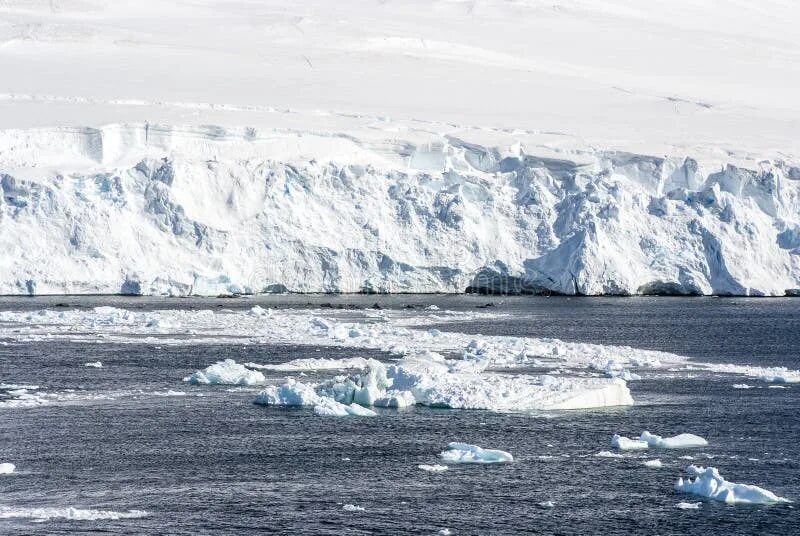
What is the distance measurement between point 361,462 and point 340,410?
18.3 feet

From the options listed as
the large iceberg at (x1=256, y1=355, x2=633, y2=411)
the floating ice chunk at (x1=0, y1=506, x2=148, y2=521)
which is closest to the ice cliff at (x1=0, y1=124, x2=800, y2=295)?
the large iceberg at (x1=256, y1=355, x2=633, y2=411)

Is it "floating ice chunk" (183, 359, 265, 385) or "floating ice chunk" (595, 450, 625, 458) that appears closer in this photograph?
"floating ice chunk" (595, 450, 625, 458)

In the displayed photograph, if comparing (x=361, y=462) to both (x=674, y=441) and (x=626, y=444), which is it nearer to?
(x=626, y=444)

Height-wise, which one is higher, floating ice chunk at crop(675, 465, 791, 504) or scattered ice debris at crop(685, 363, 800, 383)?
floating ice chunk at crop(675, 465, 791, 504)

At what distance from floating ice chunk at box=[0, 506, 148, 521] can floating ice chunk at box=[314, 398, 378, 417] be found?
9741mm

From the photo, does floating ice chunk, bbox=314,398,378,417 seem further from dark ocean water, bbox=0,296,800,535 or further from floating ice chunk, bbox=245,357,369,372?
floating ice chunk, bbox=245,357,369,372

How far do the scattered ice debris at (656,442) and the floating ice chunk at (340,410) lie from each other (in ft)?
21.1

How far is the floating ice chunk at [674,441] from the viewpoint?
24.9 metres

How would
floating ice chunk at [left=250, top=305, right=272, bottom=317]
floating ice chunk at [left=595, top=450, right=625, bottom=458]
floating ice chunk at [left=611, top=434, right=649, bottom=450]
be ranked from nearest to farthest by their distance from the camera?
floating ice chunk at [left=595, top=450, right=625, bottom=458], floating ice chunk at [left=611, top=434, right=649, bottom=450], floating ice chunk at [left=250, top=305, right=272, bottom=317]

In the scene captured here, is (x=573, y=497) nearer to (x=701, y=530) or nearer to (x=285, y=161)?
(x=701, y=530)

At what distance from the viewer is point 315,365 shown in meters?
36.5

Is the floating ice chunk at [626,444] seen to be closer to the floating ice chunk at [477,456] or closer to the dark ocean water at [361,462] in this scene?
Result: the dark ocean water at [361,462]

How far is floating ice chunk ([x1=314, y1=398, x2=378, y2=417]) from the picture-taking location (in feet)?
95.0

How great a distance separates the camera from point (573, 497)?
21.0 m
